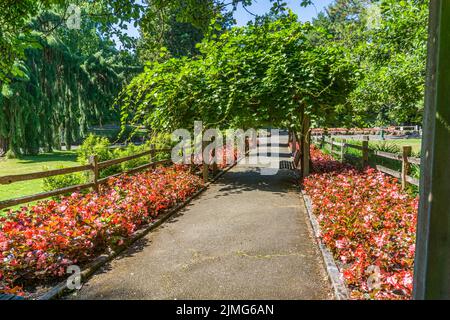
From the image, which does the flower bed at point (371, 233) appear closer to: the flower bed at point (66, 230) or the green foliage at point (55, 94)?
the flower bed at point (66, 230)

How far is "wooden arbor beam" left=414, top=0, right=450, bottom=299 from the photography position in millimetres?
1676

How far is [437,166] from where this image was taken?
171 centimetres

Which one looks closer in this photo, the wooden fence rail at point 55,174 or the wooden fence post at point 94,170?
the wooden fence rail at point 55,174

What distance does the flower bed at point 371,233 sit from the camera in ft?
11.6

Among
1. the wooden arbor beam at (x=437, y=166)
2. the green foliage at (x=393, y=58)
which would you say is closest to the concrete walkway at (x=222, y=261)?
the wooden arbor beam at (x=437, y=166)

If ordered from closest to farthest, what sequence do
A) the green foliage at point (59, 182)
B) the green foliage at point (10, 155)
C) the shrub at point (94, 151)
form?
the green foliage at point (59, 182) → the shrub at point (94, 151) → the green foliage at point (10, 155)

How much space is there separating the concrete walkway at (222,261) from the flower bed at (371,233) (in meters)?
0.41

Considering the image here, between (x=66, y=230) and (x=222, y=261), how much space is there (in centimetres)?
249

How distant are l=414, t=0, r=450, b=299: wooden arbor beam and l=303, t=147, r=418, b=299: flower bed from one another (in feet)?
5.73

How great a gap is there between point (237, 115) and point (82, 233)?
741cm

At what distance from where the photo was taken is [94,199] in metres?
6.76

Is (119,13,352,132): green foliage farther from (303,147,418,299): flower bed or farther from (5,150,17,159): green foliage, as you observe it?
(5,150,17,159): green foliage

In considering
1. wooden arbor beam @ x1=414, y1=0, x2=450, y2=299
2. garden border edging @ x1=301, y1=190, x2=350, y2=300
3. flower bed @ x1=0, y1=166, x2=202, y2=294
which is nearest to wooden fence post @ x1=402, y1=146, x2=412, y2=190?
garden border edging @ x1=301, y1=190, x2=350, y2=300

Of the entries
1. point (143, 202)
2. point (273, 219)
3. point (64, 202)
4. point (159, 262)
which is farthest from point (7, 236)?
point (273, 219)
